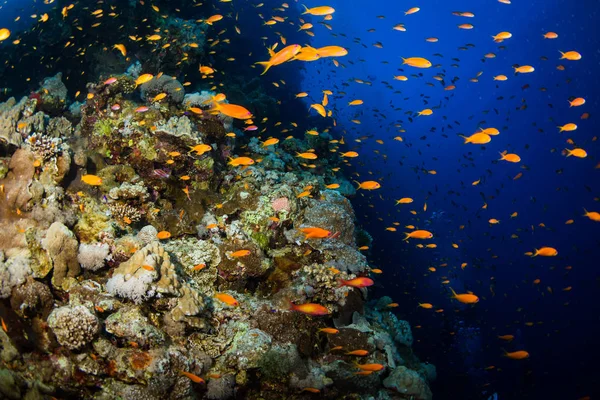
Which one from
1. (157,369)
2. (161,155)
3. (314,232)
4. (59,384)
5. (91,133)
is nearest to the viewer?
(59,384)

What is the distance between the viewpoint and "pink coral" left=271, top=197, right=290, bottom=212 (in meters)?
6.82

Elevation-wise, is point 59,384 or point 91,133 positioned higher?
point 91,133

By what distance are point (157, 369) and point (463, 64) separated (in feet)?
423

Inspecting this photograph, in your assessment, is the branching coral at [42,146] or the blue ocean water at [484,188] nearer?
the branching coral at [42,146]

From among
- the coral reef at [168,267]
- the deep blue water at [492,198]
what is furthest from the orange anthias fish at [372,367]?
the deep blue water at [492,198]

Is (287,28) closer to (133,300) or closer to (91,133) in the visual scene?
(91,133)

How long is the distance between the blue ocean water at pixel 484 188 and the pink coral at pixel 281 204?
259 inches

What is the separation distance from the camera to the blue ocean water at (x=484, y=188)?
19.2m

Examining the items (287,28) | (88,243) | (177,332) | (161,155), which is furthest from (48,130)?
(287,28)

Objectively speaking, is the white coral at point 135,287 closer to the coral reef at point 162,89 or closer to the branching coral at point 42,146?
the branching coral at point 42,146

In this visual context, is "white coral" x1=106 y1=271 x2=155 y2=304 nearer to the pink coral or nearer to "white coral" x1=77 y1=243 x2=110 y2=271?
"white coral" x1=77 y1=243 x2=110 y2=271

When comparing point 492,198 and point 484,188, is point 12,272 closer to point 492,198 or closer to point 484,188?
point 492,198

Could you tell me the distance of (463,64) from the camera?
107 m

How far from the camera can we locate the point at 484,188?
94.9m
